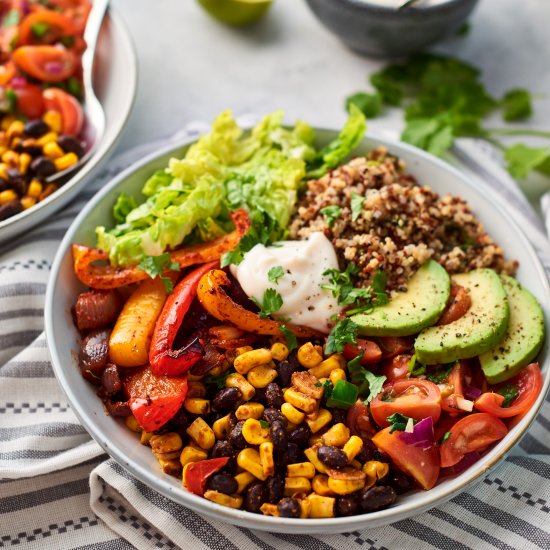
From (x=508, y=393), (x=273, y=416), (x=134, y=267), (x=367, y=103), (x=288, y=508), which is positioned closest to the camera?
(x=288, y=508)

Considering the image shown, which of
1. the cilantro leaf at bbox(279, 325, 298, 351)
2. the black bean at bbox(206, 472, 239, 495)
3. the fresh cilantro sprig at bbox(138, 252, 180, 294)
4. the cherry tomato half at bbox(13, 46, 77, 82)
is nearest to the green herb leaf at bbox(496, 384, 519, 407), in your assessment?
the cilantro leaf at bbox(279, 325, 298, 351)

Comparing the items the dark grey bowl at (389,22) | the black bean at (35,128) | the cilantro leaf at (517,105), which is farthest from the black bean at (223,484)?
the cilantro leaf at (517,105)

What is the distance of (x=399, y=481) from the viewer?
11.5ft

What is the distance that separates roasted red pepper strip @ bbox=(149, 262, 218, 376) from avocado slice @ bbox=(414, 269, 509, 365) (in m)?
1.15

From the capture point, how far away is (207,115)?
604cm

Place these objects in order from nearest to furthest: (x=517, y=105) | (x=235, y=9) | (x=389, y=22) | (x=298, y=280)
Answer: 1. (x=298, y=280)
2. (x=389, y=22)
3. (x=517, y=105)
4. (x=235, y=9)

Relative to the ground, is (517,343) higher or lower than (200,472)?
higher

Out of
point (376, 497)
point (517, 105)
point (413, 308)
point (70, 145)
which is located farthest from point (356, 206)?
point (517, 105)

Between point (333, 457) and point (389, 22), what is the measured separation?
3.59 metres

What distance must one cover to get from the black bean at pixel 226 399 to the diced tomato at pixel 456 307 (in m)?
1.16

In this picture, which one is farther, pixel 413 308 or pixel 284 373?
pixel 413 308

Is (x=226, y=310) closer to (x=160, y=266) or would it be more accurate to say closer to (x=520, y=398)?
(x=160, y=266)

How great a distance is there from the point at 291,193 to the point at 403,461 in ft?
5.82

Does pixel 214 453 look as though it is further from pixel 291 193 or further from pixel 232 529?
pixel 291 193
